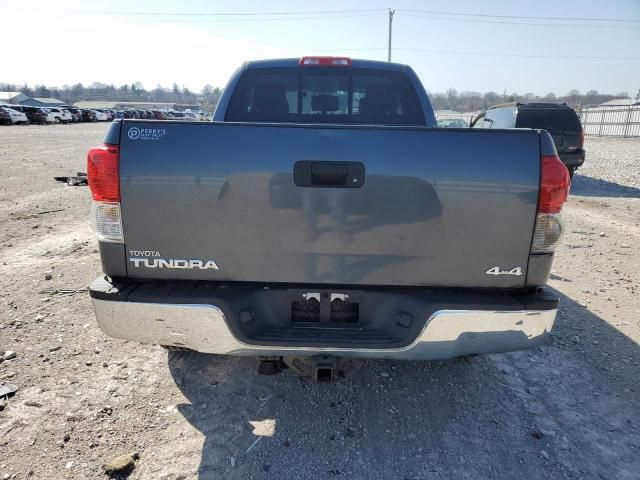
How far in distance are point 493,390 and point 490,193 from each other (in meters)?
1.61

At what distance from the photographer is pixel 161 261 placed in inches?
92.1

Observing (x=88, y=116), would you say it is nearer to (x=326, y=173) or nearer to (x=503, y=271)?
(x=326, y=173)

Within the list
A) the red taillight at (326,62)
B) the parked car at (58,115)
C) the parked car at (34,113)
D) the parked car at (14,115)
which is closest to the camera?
the red taillight at (326,62)

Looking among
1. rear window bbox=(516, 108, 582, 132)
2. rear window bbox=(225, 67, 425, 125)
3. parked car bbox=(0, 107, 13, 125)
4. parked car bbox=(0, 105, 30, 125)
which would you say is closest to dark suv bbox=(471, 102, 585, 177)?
rear window bbox=(516, 108, 582, 132)

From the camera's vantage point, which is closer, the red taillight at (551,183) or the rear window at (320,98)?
the red taillight at (551,183)

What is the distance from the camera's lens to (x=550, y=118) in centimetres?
1154

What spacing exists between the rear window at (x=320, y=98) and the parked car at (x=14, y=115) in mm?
45702

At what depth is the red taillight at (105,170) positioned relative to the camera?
7.27ft

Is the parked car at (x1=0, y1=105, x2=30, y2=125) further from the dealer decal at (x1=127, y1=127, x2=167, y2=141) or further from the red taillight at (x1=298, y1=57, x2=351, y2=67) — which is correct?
the dealer decal at (x1=127, y1=127, x2=167, y2=141)

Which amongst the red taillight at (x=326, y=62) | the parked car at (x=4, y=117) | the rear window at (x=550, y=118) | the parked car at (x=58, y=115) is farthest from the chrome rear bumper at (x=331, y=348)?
the parked car at (x=58, y=115)

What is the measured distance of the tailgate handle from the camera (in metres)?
2.23

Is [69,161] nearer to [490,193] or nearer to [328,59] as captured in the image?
[328,59]

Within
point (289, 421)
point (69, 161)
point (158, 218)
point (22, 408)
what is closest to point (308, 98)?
point (158, 218)

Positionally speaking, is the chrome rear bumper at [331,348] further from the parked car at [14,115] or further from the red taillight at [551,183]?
the parked car at [14,115]
